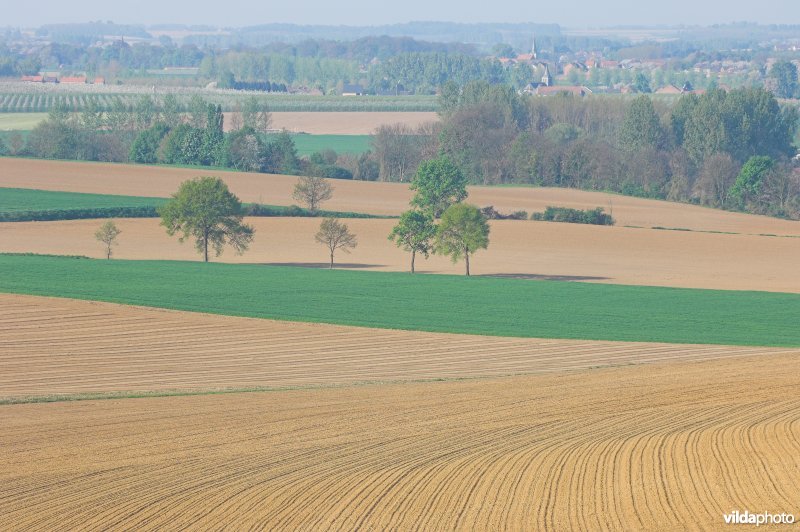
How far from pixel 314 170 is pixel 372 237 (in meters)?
30.7

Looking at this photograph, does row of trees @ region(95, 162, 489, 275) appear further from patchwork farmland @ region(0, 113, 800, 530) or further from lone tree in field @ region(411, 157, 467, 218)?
lone tree in field @ region(411, 157, 467, 218)

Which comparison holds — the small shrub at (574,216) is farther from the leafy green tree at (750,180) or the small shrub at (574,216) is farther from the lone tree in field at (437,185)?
Answer: the leafy green tree at (750,180)

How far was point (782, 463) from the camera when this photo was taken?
80.9 feet

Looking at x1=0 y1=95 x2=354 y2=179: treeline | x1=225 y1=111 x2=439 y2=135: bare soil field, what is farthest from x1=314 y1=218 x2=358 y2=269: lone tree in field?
x1=225 y1=111 x2=439 y2=135: bare soil field

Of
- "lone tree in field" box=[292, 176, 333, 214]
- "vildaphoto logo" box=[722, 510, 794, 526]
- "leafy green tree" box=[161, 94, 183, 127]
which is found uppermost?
"leafy green tree" box=[161, 94, 183, 127]

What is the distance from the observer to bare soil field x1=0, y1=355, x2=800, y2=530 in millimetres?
21656

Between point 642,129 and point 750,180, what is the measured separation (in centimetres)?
2772

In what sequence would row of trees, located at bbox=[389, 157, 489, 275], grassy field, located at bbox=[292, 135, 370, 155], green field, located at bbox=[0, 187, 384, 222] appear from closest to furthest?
row of trees, located at bbox=[389, 157, 489, 275]
green field, located at bbox=[0, 187, 384, 222]
grassy field, located at bbox=[292, 135, 370, 155]

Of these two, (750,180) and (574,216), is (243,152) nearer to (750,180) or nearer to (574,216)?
(574,216)

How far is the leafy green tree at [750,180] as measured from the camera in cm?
10244

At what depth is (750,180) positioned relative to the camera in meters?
104

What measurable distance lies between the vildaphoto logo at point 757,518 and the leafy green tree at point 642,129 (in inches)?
4359

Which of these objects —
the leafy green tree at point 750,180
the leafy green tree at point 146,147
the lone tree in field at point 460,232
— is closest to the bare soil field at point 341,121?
the leafy green tree at point 146,147

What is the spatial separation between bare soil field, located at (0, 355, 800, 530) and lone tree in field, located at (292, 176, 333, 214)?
50.6m
